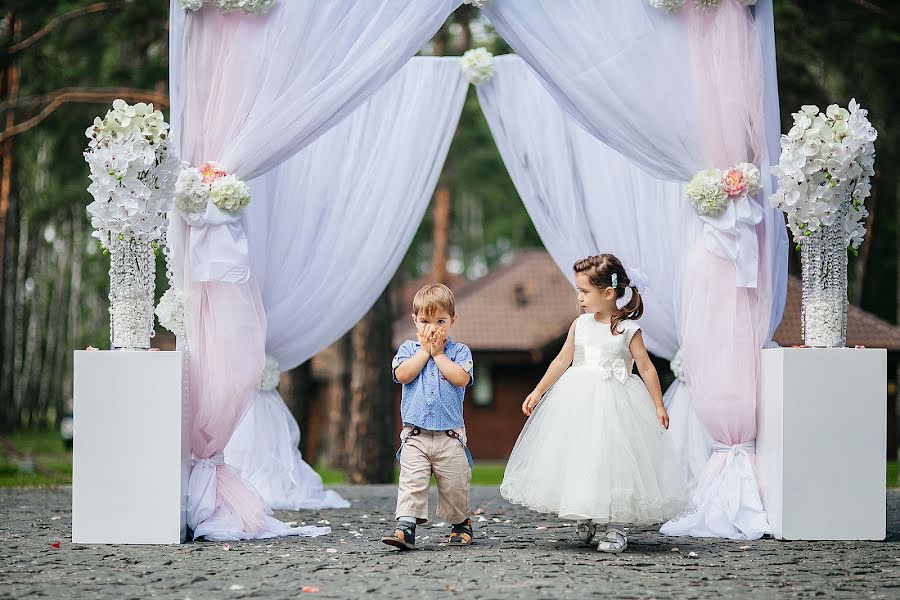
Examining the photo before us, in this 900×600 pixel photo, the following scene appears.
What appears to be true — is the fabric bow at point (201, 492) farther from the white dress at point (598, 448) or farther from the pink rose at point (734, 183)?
the pink rose at point (734, 183)

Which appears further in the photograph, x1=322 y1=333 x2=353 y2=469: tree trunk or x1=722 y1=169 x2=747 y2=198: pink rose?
x1=322 y1=333 x2=353 y2=469: tree trunk

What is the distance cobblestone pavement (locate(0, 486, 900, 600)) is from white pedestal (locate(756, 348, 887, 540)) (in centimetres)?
15

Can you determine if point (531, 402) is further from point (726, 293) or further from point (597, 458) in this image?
point (726, 293)

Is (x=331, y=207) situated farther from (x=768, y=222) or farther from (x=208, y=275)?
(x=768, y=222)

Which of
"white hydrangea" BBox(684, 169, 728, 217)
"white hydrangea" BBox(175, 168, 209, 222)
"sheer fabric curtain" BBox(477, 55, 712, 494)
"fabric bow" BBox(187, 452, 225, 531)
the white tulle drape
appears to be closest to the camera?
"fabric bow" BBox(187, 452, 225, 531)

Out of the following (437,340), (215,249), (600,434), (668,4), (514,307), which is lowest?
(600,434)

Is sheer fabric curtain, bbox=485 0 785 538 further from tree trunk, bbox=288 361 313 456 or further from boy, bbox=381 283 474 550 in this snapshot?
tree trunk, bbox=288 361 313 456

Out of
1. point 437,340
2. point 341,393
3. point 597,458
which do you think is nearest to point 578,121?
point 437,340

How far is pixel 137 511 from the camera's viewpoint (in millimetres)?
5309

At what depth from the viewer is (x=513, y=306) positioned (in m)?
23.6

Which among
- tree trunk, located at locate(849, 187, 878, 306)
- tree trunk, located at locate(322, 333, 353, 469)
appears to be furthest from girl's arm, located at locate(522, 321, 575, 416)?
tree trunk, located at locate(849, 187, 878, 306)

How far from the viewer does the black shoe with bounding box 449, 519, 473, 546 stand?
538 centimetres

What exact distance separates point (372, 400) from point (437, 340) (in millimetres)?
6322

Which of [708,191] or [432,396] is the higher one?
[708,191]
